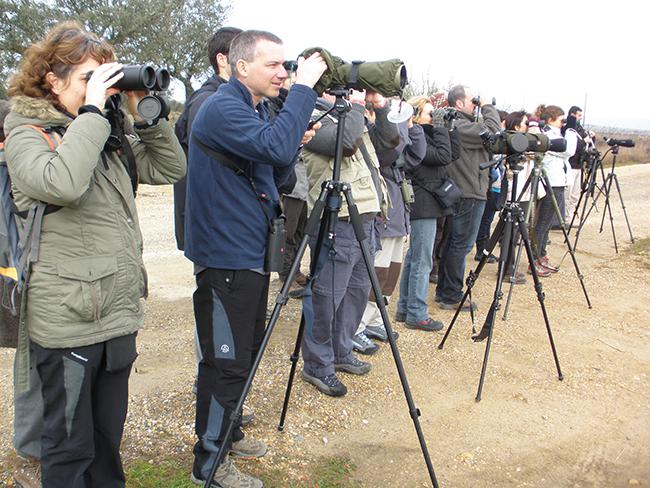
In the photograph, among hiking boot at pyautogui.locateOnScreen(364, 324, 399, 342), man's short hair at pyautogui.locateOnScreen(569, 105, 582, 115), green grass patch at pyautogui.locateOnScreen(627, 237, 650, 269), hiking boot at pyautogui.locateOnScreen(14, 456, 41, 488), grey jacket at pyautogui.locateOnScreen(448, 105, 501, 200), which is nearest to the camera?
hiking boot at pyautogui.locateOnScreen(14, 456, 41, 488)

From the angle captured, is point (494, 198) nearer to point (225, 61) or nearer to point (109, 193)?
point (225, 61)

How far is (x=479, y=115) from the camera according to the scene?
17.1 feet

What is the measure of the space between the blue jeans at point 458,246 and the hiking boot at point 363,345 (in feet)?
4.31

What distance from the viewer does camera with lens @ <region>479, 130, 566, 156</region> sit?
12.4ft

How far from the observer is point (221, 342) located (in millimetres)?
2475

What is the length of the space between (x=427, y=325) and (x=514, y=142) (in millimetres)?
1704

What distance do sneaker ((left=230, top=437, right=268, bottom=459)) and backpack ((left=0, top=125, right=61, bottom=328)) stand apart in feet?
4.38

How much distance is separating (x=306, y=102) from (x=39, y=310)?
4.23ft

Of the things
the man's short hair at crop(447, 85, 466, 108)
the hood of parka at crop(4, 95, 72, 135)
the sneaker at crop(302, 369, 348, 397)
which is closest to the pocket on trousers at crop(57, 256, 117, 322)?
the hood of parka at crop(4, 95, 72, 135)

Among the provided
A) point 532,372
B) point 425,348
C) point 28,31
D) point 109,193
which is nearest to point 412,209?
point 425,348

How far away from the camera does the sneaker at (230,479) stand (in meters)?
2.58

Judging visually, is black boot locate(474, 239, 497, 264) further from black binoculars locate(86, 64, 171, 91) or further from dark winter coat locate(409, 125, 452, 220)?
black binoculars locate(86, 64, 171, 91)

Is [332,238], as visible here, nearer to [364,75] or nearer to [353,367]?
[364,75]

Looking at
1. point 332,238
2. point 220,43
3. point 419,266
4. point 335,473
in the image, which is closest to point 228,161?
point 332,238
